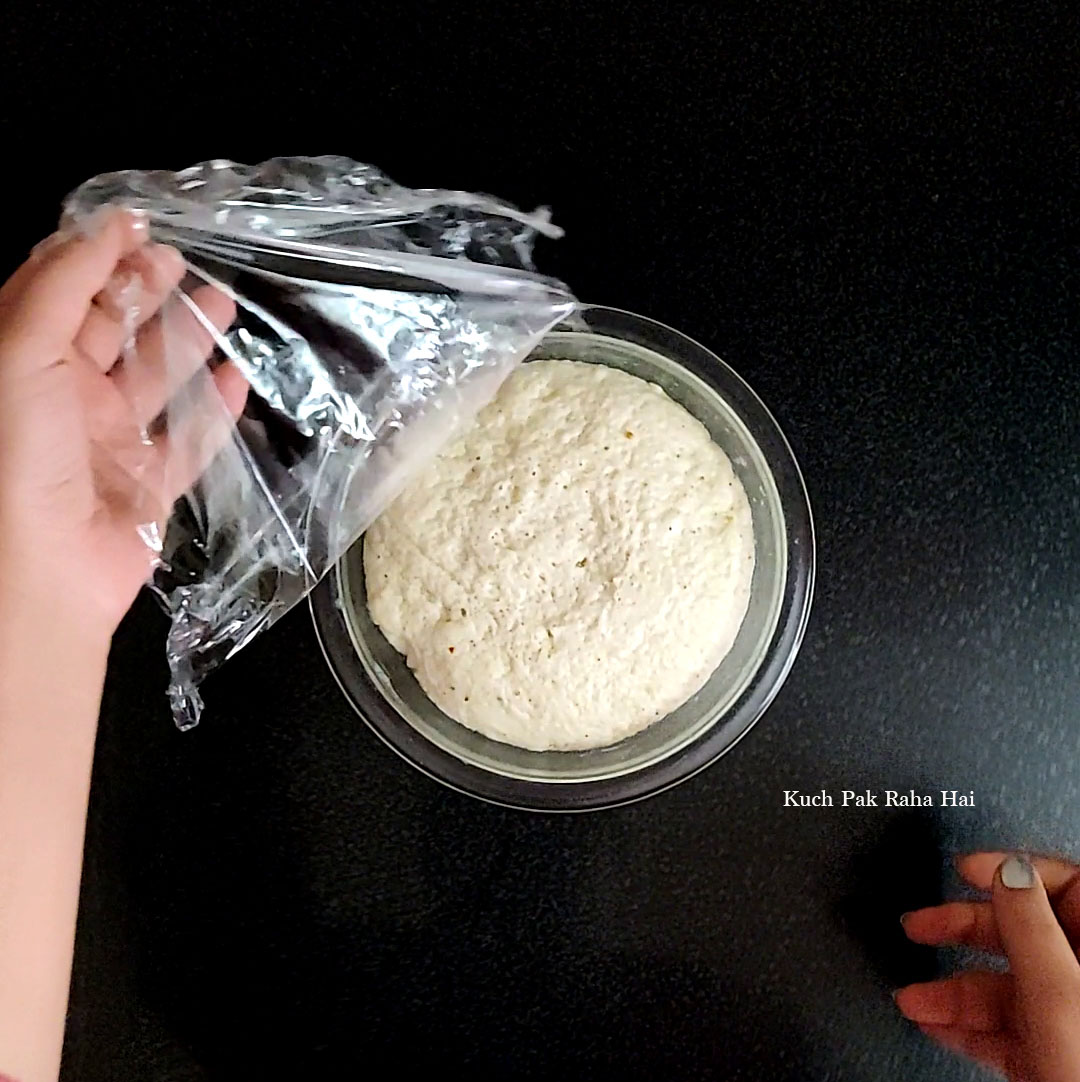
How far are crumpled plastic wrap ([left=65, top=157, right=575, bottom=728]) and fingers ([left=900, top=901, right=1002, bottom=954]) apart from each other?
464 millimetres

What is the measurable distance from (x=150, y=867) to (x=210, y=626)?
20cm

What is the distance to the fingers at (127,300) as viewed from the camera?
56 cm

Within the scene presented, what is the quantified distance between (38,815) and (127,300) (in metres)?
0.30

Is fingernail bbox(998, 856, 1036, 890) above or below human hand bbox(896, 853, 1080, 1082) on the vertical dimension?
above

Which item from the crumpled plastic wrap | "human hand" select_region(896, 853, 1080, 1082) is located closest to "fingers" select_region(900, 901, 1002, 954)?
"human hand" select_region(896, 853, 1080, 1082)

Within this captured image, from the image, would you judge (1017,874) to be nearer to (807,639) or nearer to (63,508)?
(807,639)

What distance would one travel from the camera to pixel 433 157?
0.77 meters

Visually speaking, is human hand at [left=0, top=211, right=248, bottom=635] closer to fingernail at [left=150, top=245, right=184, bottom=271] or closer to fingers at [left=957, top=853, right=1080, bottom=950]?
fingernail at [left=150, top=245, right=184, bottom=271]

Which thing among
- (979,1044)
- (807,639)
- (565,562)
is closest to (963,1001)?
(979,1044)

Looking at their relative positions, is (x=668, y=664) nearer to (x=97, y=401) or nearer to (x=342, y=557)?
(x=342, y=557)

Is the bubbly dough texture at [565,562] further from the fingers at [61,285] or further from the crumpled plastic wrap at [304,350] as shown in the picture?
the fingers at [61,285]

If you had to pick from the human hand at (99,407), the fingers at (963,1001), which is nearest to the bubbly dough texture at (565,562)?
the human hand at (99,407)

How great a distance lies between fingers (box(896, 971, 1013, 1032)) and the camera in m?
0.69

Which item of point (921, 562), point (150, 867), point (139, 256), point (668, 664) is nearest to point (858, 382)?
point (921, 562)
